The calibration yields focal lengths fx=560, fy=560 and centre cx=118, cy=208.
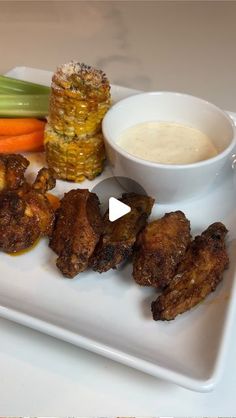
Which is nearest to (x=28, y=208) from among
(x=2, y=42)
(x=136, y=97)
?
(x=136, y=97)

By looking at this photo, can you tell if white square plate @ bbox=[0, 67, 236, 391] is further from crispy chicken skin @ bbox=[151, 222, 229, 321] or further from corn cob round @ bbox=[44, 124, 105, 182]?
corn cob round @ bbox=[44, 124, 105, 182]

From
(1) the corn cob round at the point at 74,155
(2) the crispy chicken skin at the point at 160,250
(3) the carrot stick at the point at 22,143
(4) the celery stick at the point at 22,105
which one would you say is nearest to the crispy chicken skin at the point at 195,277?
(2) the crispy chicken skin at the point at 160,250

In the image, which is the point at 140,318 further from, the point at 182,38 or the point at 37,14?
the point at 37,14

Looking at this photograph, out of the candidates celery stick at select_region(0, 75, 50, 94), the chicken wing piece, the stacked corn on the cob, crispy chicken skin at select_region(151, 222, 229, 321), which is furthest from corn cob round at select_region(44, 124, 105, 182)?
crispy chicken skin at select_region(151, 222, 229, 321)

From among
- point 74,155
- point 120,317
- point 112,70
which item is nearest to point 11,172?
point 74,155

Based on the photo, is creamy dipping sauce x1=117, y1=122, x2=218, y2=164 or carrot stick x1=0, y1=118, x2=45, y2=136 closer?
creamy dipping sauce x1=117, y1=122, x2=218, y2=164
